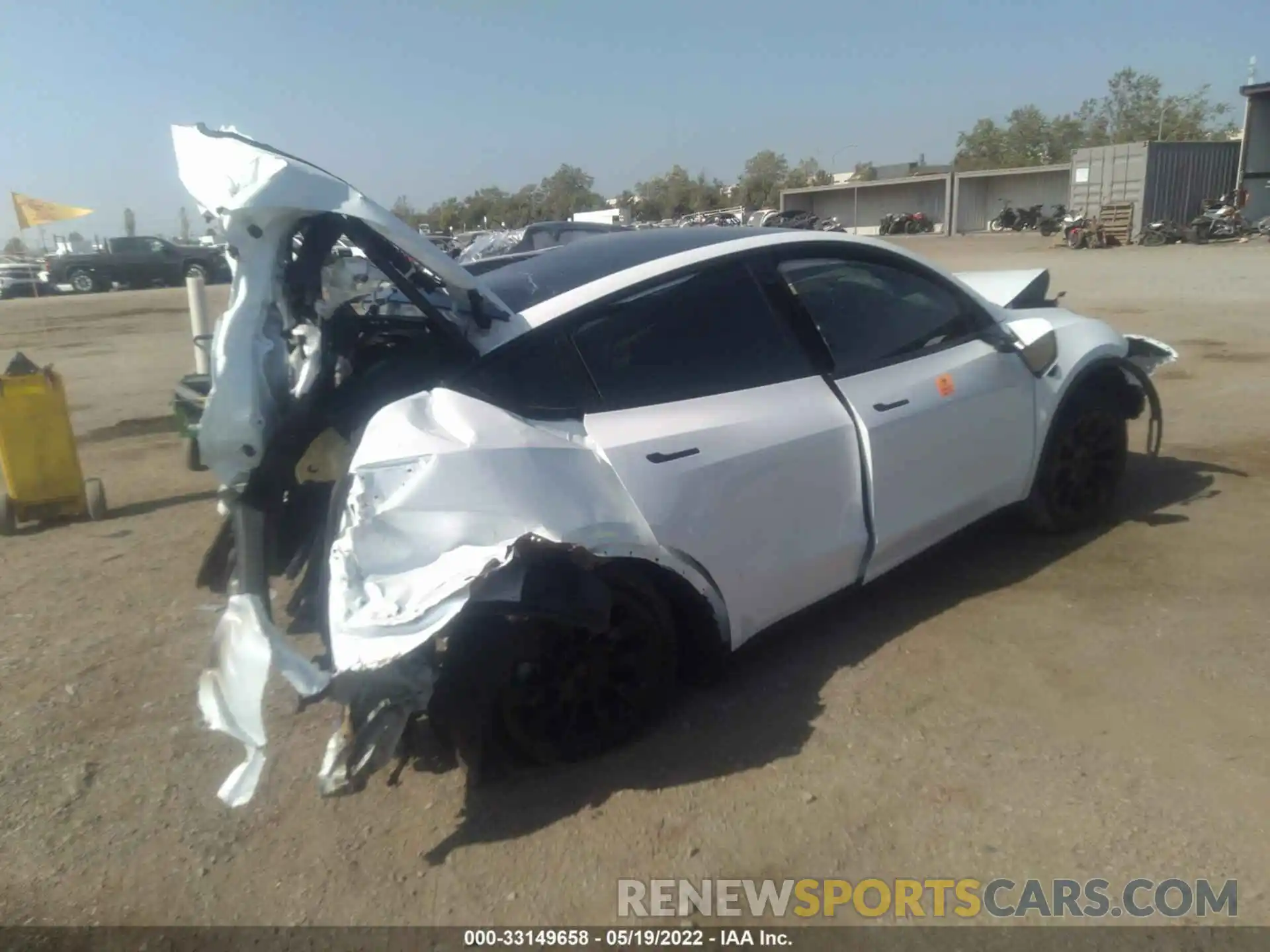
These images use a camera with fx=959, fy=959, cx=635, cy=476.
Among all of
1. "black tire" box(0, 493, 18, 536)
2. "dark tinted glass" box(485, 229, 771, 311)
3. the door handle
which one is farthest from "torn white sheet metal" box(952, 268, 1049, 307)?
"black tire" box(0, 493, 18, 536)

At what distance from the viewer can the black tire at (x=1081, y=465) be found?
4617 mm

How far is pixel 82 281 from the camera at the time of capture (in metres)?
30.0

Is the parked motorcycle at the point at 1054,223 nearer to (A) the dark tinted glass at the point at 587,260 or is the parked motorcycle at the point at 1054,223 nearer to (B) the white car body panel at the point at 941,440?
(B) the white car body panel at the point at 941,440

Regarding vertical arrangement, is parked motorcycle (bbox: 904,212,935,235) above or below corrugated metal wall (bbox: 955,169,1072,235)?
below

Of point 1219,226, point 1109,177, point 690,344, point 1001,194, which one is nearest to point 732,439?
point 690,344

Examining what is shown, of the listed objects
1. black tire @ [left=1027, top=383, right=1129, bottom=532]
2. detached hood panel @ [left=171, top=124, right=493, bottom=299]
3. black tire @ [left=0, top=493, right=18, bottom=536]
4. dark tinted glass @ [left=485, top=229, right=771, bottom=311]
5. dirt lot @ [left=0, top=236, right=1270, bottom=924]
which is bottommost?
dirt lot @ [left=0, top=236, right=1270, bottom=924]

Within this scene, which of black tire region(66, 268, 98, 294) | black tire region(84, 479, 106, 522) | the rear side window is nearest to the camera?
the rear side window

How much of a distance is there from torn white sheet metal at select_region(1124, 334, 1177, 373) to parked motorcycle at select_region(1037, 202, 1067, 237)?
109 ft

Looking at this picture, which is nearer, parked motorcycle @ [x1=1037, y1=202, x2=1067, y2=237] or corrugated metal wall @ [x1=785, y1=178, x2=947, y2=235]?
parked motorcycle @ [x1=1037, y1=202, x2=1067, y2=237]

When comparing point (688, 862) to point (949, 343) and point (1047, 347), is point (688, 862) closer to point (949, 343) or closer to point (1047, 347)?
point (949, 343)

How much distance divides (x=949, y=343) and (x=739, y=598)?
1632 mm

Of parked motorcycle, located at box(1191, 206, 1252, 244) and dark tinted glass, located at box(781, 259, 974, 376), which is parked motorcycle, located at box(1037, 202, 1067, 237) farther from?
dark tinted glass, located at box(781, 259, 974, 376)

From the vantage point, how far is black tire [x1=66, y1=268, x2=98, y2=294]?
97.7ft

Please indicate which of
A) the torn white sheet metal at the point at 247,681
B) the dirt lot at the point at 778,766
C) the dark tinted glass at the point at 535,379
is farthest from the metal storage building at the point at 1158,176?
the torn white sheet metal at the point at 247,681
